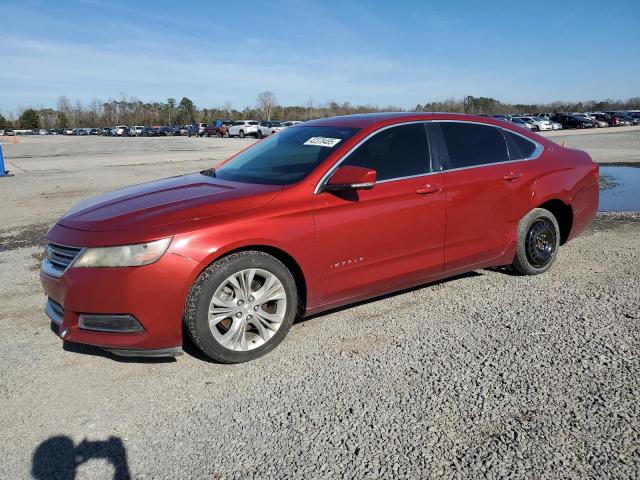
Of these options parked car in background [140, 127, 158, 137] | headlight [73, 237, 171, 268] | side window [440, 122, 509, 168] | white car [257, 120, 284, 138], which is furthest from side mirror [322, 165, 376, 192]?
parked car in background [140, 127, 158, 137]

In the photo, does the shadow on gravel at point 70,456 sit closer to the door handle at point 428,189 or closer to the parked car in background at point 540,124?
the door handle at point 428,189

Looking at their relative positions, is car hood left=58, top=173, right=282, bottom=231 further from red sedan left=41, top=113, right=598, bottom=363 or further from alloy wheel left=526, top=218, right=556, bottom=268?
alloy wheel left=526, top=218, right=556, bottom=268

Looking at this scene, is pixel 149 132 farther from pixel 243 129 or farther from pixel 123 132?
pixel 243 129

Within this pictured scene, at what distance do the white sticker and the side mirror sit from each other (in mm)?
376

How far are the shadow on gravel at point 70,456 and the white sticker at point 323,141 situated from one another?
8.26 ft

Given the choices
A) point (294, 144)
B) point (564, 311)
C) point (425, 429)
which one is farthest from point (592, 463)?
point (294, 144)

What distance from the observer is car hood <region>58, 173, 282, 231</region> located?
330cm

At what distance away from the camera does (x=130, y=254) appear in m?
3.13

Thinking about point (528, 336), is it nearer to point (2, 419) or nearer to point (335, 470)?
point (335, 470)

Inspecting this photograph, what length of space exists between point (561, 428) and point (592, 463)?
0.28 m

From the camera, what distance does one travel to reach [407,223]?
4004 mm

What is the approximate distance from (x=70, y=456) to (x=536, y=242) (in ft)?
13.9

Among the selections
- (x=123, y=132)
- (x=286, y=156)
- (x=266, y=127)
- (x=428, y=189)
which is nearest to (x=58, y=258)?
(x=286, y=156)

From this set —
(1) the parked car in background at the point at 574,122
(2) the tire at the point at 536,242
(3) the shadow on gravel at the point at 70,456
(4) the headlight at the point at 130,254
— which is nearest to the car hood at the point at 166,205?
(4) the headlight at the point at 130,254
